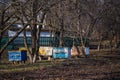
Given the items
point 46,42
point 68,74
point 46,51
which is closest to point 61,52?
point 46,51

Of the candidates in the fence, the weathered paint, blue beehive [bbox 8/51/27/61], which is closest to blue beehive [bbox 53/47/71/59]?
the weathered paint

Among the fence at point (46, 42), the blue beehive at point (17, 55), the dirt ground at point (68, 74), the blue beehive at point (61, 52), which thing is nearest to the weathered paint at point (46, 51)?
the blue beehive at point (61, 52)

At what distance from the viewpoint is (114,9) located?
143ft

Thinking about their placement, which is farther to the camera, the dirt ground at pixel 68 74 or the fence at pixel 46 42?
the fence at pixel 46 42

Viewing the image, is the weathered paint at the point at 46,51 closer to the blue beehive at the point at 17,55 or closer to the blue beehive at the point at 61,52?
the blue beehive at the point at 61,52

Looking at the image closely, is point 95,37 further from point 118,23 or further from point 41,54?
point 41,54

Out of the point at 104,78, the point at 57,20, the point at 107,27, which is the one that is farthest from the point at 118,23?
the point at 104,78

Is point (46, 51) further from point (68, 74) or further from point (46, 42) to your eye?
point (46, 42)

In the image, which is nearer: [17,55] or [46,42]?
[17,55]

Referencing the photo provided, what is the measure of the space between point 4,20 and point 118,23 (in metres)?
41.3

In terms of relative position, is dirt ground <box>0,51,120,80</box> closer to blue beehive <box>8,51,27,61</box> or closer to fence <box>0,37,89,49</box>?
blue beehive <box>8,51,27,61</box>

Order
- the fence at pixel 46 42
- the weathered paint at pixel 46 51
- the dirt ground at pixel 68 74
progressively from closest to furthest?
the dirt ground at pixel 68 74 → the weathered paint at pixel 46 51 → the fence at pixel 46 42

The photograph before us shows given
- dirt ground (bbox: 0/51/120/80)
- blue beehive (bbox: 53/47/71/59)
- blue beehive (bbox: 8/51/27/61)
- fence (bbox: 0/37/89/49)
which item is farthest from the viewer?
fence (bbox: 0/37/89/49)

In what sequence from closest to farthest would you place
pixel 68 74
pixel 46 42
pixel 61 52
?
pixel 68 74 < pixel 61 52 < pixel 46 42
